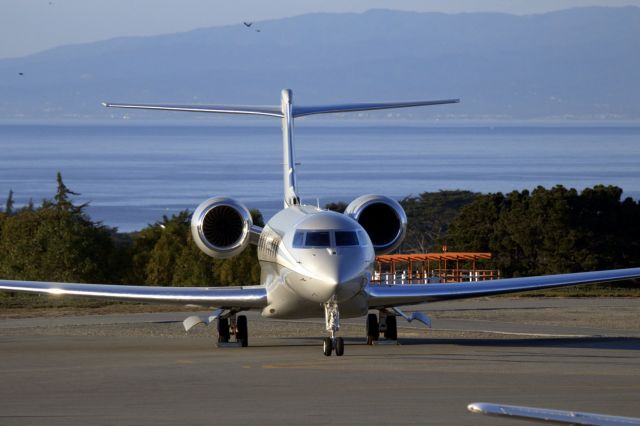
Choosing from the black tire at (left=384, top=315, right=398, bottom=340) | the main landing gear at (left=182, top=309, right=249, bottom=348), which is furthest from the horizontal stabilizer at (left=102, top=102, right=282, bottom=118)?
the black tire at (left=384, top=315, right=398, bottom=340)

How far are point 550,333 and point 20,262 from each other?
30.7 metres

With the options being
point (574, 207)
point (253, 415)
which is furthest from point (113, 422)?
point (574, 207)

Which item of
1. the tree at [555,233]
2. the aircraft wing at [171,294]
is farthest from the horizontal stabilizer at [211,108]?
the tree at [555,233]

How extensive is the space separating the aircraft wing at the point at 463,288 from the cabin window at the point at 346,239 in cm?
81

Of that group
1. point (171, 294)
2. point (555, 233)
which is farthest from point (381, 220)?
point (555, 233)

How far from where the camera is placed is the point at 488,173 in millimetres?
178000

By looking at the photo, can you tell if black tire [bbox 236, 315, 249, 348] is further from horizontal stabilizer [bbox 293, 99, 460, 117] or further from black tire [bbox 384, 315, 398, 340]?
horizontal stabilizer [bbox 293, 99, 460, 117]

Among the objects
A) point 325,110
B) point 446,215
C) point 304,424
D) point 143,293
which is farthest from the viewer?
point 446,215

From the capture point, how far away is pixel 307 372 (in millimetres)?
16469

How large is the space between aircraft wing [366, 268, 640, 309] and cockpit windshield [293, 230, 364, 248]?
847 mm

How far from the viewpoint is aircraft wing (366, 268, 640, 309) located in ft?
64.6

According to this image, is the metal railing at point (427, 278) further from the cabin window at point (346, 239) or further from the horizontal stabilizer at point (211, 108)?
the cabin window at point (346, 239)

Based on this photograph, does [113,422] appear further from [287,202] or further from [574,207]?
[574,207]

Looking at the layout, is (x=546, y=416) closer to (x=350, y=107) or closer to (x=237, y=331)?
(x=237, y=331)
